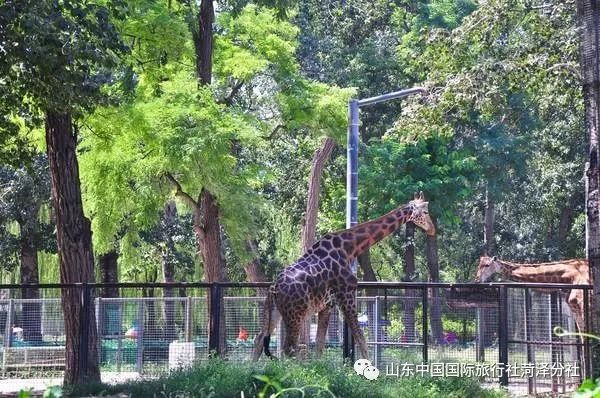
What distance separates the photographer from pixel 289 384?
454 inches

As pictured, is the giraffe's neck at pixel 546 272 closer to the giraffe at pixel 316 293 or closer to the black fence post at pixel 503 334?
the black fence post at pixel 503 334

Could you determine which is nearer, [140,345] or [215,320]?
[215,320]

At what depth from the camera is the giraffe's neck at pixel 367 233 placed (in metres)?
15.7

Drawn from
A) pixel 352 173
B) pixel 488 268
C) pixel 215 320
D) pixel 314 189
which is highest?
pixel 314 189

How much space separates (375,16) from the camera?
1705 inches

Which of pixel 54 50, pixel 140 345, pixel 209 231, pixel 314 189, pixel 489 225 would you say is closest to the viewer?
pixel 54 50

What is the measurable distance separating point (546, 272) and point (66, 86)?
31.4 ft

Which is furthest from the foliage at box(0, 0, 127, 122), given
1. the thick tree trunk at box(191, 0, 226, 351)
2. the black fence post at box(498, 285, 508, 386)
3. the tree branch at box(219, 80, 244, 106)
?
the tree branch at box(219, 80, 244, 106)

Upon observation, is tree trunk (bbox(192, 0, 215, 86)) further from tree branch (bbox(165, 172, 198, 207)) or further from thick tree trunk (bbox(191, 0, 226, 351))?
tree branch (bbox(165, 172, 198, 207))

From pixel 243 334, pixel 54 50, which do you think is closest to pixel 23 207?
pixel 243 334

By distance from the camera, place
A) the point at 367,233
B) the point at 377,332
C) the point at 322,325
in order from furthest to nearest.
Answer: the point at 377,332 → the point at 367,233 → the point at 322,325

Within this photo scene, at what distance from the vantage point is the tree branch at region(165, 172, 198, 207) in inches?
958

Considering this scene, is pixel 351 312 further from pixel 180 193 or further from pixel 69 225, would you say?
pixel 180 193

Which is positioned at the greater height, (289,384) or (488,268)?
(488,268)
